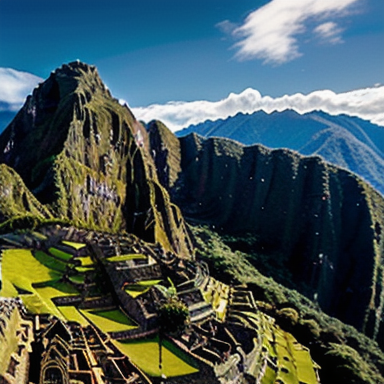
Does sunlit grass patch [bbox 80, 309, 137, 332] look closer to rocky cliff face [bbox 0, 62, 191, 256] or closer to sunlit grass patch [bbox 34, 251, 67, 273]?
sunlit grass patch [bbox 34, 251, 67, 273]

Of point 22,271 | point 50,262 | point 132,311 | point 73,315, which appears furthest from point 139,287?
point 22,271

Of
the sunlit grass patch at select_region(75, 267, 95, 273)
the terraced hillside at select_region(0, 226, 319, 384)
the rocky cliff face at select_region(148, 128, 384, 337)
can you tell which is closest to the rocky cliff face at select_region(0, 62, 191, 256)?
the rocky cliff face at select_region(148, 128, 384, 337)

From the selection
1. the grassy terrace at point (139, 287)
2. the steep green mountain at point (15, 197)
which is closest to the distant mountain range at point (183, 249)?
the grassy terrace at point (139, 287)

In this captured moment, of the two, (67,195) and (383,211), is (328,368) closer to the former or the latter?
(67,195)

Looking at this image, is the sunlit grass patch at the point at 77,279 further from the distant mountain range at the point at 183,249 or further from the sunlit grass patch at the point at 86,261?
the sunlit grass patch at the point at 86,261

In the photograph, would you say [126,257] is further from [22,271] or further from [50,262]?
[22,271]

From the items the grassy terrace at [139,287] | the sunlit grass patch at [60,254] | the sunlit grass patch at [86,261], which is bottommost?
the grassy terrace at [139,287]
